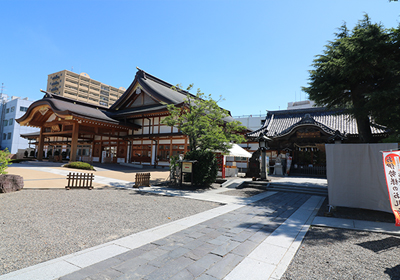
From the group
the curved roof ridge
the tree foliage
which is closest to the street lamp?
the tree foliage

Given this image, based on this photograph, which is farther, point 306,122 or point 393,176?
point 306,122

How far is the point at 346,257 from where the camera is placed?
11.5 feet

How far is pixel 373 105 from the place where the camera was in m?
8.84

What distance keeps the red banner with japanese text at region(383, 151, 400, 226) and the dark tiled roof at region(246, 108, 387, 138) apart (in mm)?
12435

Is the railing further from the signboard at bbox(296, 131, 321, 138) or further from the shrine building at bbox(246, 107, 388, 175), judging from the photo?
the signboard at bbox(296, 131, 321, 138)

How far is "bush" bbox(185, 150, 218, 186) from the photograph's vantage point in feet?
37.9

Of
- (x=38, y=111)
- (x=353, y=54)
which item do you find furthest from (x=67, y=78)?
(x=353, y=54)

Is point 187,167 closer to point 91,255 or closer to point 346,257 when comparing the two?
point 91,255

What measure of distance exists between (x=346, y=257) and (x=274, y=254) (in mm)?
1171

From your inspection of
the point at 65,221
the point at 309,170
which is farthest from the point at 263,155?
the point at 65,221

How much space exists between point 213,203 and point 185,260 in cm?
467

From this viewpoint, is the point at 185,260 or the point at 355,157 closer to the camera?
the point at 185,260

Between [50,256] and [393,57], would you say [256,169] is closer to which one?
[393,57]

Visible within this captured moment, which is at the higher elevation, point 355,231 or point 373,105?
point 373,105
